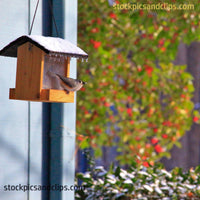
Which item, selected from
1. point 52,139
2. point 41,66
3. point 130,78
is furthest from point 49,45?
point 130,78

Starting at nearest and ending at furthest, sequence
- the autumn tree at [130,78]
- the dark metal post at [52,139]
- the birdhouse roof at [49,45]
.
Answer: the birdhouse roof at [49,45], the dark metal post at [52,139], the autumn tree at [130,78]

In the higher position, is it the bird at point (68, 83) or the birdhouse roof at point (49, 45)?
the birdhouse roof at point (49, 45)

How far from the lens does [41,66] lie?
5.16 feet

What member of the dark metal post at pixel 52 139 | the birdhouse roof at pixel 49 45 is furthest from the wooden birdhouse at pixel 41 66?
the dark metal post at pixel 52 139

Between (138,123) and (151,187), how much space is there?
2.57 metres

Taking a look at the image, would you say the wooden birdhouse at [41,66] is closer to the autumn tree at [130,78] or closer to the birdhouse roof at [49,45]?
the birdhouse roof at [49,45]

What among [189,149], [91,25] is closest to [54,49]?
[91,25]

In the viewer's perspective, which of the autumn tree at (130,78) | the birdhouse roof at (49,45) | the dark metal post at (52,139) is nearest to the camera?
the birdhouse roof at (49,45)

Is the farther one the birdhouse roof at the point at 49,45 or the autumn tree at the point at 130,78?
the autumn tree at the point at 130,78

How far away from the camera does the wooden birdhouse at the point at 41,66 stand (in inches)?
61.2

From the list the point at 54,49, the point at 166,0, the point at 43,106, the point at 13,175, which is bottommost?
the point at 13,175

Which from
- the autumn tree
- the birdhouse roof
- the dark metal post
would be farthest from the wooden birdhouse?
the autumn tree

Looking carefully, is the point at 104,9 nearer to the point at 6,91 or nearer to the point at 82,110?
the point at 82,110

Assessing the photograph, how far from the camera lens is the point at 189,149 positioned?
614cm
